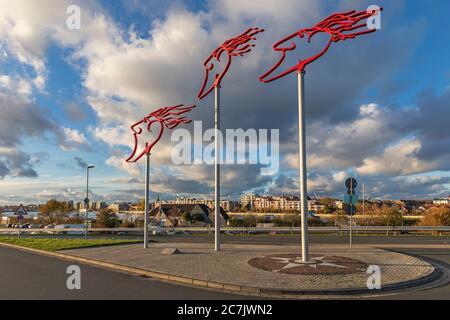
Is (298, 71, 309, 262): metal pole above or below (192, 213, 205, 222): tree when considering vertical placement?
above

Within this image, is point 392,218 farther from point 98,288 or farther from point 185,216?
point 98,288

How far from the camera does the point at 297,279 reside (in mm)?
9539

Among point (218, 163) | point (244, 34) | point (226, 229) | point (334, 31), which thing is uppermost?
point (244, 34)

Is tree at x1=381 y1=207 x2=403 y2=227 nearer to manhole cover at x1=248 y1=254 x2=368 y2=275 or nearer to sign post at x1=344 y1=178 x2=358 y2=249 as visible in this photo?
sign post at x1=344 y1=178 x2=358 y2=249

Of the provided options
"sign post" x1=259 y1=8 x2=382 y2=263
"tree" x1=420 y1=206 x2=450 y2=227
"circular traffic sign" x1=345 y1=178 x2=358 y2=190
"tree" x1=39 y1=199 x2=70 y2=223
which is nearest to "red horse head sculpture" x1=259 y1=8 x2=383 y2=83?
"sign post" x1=259 y1=8 x2=382 y2=263

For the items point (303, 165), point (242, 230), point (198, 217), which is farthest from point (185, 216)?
point (303, 165)

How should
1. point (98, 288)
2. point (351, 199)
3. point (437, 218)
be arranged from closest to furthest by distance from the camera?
1. point (98, 288)
2. point (351, 199)
3. point (437, 218)

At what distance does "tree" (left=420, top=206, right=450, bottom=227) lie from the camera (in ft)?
111

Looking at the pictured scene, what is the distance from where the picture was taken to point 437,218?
34625mm

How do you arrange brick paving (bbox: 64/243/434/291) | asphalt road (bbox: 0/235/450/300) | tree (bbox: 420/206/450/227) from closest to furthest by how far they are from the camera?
asphalt road (bbox: 0/235/450/300), brick paving (bbox: 64/243/434/291), tree (bbox: 420/206/450/227)
